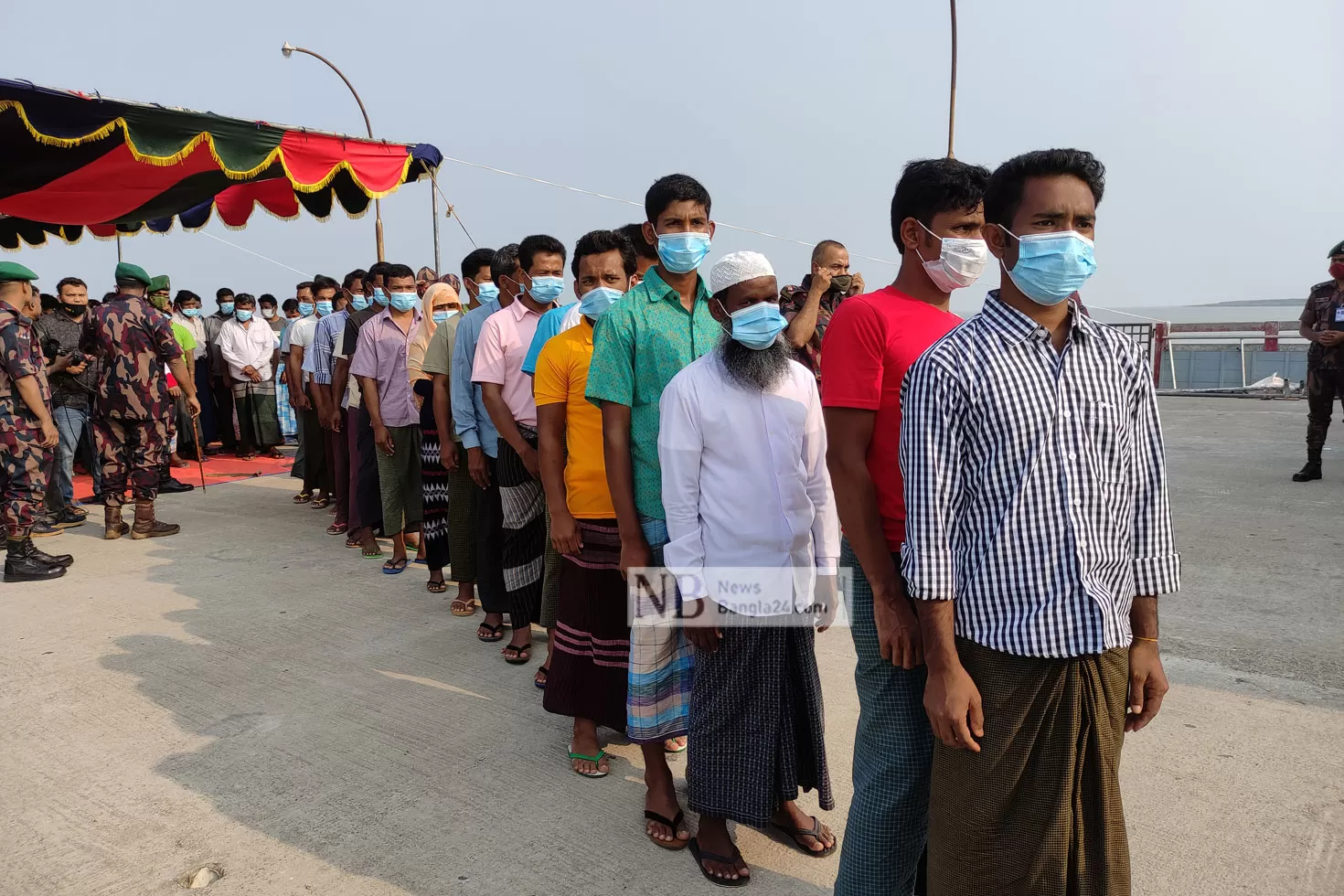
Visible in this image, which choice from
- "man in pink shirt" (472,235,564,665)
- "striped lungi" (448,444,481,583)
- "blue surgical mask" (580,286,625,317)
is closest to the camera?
"blue surgical mask" (580,286,625,317)

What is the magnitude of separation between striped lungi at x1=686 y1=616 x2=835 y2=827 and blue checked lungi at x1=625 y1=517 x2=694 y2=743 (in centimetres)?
23

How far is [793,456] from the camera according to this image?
239 cm

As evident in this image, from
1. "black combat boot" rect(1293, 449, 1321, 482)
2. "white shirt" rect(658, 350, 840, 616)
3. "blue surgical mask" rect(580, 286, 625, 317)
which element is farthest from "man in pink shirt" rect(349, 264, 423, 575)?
"black combat boot" rect(1293, 449, 1321, 482)

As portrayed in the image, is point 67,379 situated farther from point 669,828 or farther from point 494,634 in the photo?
point 669,828

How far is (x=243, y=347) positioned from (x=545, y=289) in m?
7.65

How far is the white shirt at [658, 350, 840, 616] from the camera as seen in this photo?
2.36m

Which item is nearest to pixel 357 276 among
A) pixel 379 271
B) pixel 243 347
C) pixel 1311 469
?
pixel 379 271

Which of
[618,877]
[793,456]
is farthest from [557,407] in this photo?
[618,877]

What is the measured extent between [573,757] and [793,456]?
56.3 inches

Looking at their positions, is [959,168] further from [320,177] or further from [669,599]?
[320,177]

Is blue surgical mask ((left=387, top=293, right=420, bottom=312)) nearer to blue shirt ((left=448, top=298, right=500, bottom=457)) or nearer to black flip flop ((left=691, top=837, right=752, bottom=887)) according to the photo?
blue shirt ((left=448, top=298, right=500, bottom=457))

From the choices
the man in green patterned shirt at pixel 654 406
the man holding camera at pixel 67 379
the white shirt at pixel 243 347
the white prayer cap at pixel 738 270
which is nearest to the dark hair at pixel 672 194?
the man in green patterned shirt at pixel 654 406

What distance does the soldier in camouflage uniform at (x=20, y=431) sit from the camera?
18.2 feet

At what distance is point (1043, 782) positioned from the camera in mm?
1618
